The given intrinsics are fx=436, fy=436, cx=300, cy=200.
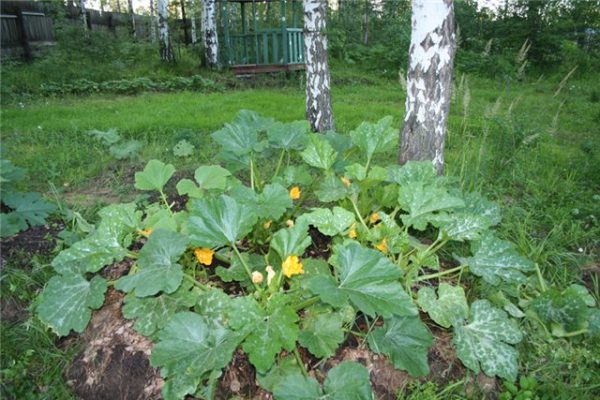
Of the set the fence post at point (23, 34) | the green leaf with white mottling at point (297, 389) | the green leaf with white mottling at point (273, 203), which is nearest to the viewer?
the green leaf with white mottling at point (297, 389)

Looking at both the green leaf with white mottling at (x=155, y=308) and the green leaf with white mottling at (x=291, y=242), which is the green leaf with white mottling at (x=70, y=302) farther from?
the green leaf with white mottling at (x=291, y=242)

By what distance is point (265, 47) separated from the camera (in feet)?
33.3

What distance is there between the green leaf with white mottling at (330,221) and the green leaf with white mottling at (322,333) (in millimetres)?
403

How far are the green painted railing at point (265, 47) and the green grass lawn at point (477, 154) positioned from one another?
111 inches

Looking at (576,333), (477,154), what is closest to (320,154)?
(576,333)

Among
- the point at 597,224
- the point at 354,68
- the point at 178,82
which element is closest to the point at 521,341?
the point at 597,224

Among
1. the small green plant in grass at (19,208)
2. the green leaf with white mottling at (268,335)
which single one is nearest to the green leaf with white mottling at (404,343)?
the green leaf with white mottling at (268,335)

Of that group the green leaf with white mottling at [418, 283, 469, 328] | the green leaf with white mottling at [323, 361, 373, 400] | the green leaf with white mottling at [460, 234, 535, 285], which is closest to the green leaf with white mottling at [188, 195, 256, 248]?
the green leaf with white mottling at [323, 361, 373, 400]

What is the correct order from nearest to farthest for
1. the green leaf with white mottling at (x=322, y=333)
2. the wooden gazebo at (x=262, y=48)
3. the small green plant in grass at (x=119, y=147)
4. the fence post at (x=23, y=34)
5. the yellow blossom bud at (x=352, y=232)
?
the green leaf with white mottling at (x=322, y=333) → the yellow blossom bud at (x=352, y=232) → the small green plant in grass at (x=119, y=147) → the wooden gazebo at (x=262, y=48) → the fence post at (x=23, y=34)

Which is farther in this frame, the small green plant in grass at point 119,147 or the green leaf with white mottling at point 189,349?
the small green plant in grass at point 119,147

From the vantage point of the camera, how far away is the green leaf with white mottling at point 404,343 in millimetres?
1712

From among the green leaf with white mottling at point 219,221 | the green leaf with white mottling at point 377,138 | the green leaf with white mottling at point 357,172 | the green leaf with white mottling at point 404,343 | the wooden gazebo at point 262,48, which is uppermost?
the wooden gazebo at point 262,48

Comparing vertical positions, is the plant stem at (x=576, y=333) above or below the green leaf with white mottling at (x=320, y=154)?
below

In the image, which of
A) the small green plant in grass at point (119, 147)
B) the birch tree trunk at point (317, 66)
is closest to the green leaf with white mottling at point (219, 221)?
the small green plant in grass at point (119, 147)
